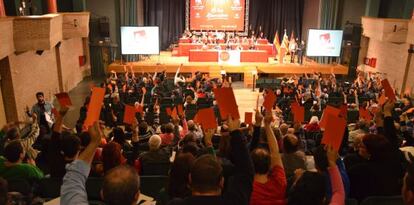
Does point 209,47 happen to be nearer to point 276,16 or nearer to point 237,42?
point 237,42

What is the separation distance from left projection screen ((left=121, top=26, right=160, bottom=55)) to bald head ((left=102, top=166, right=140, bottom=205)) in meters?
15.6

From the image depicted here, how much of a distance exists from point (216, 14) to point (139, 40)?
4402 mm

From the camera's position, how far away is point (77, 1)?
16.0 m

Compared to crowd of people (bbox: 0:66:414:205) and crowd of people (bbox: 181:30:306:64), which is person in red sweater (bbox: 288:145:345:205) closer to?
crowd of people (bbox: 0:66:414:205)

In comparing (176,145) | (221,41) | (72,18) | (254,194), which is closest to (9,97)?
(72,18)

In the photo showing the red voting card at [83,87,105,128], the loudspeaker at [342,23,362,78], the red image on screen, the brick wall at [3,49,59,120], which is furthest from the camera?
the red image on screen

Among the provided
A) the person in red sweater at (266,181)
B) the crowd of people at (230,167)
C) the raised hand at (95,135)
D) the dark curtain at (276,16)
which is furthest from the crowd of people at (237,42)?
the raised hand at (95,135)

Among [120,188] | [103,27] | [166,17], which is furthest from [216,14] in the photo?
[120,188]

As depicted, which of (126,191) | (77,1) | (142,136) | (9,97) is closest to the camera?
(126,191)

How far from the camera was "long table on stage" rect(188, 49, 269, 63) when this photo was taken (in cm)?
1653

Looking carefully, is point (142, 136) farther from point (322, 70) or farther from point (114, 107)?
point (322, 70)

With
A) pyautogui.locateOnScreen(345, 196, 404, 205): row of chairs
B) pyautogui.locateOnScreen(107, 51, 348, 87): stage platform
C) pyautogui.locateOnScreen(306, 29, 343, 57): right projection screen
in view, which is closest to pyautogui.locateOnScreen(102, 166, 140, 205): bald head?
pyautogui.locateOnScreen(345, 196, 404, 205): row of chairs

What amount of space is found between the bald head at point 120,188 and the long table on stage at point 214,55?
15.0m

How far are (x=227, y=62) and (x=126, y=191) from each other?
15.0 metres
